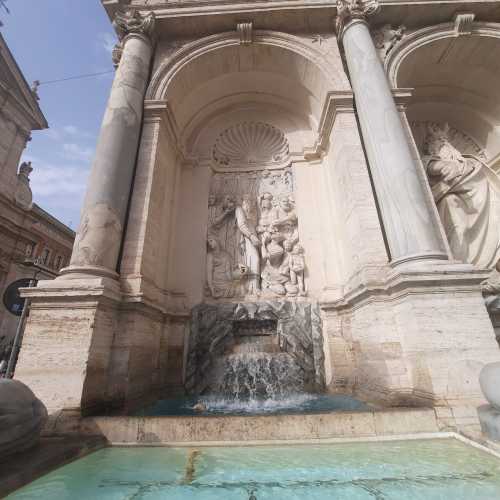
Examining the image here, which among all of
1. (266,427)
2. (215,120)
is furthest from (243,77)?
(266,427)

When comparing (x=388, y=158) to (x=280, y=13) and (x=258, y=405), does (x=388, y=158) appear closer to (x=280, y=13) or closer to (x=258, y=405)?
(x=258, y=405)

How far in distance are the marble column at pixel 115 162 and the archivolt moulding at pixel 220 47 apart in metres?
0.33

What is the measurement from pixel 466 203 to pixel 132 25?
329 inches

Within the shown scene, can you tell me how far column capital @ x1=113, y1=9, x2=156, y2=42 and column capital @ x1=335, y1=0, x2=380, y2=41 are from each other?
4237mm

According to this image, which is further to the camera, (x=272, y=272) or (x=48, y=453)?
(x=272, y=272)

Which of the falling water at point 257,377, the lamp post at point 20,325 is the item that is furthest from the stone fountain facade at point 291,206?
the lamp post at point 20,325

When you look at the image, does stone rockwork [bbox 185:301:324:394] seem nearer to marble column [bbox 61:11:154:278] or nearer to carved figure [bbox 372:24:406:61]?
marble column [bbox 61:11:154:278]

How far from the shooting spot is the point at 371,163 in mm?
4820

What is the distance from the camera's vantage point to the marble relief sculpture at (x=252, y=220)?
6.00m

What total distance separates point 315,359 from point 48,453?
13.2ft

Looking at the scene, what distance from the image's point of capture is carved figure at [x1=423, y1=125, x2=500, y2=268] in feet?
18.1

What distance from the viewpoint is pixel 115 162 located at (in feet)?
15.1

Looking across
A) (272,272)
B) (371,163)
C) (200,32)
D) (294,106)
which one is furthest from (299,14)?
(272,272)

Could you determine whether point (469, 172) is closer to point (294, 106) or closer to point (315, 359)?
point (294, 106)
